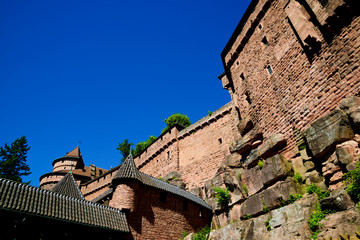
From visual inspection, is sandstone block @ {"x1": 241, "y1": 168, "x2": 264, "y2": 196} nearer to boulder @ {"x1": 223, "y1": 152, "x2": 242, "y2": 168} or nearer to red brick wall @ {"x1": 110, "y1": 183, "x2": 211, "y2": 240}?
boulder @ {"x1": 223, "y1": 152, "x2": 242, "y2": 168}

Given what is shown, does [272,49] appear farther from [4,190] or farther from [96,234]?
[4,190]

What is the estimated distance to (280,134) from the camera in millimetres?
11023

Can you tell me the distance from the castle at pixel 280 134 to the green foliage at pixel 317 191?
20cm

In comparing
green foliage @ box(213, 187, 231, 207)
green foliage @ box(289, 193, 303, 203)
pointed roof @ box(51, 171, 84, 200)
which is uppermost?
pointed roof @ box(51, 171, 84, 200)

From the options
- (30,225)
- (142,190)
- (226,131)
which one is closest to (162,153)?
(226,131)

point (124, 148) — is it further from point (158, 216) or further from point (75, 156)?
point (158, 216)

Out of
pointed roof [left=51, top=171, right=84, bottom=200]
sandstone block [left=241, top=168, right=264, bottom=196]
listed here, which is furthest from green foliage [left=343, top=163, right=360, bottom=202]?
pointed roof [left=51, top=171, right=84, bottom=200]

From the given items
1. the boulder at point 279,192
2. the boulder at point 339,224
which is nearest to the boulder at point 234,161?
the boulder at point 279,192

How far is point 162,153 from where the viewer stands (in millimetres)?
29422

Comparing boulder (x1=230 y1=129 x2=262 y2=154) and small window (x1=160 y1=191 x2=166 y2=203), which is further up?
boulder (x1=230 y1=129 x2=262 y2=154)

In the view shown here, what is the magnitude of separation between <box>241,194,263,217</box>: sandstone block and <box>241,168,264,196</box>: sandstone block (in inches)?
17.1

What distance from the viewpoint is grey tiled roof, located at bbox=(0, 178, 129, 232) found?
30.4 feet

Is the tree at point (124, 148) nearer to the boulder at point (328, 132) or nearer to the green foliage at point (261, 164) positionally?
the green foliage at point (261, 164)

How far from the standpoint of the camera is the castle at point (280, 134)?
7.93 metres
